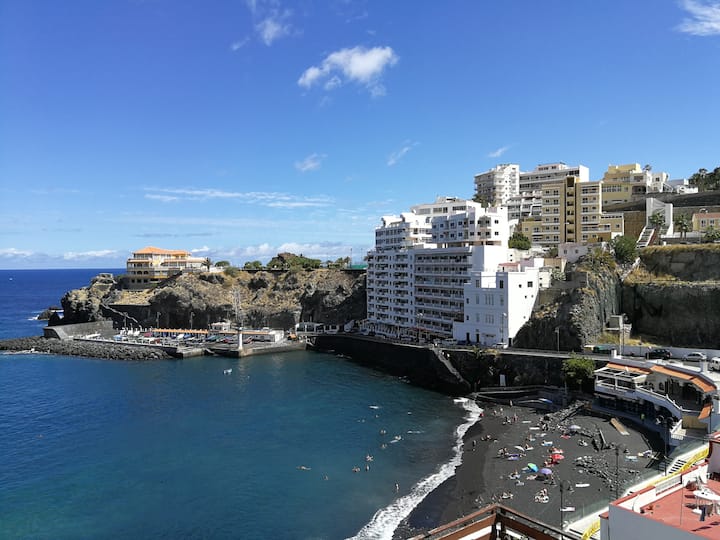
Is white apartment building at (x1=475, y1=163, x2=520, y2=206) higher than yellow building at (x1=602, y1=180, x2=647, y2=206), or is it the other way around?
white apartment building at (x1=475, y1=163, x2=520, y2=206)

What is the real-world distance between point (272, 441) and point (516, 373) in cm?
2953

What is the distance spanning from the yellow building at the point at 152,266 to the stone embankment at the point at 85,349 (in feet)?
117

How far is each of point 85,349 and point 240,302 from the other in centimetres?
3176

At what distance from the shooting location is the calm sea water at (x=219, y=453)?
3400 centimetres

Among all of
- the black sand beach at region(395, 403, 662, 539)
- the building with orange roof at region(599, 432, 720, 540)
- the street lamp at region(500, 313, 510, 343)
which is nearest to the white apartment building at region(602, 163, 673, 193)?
the street lamp at region(500, 313, 510, 343)

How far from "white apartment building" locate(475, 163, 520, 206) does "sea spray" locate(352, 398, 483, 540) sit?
332 ft

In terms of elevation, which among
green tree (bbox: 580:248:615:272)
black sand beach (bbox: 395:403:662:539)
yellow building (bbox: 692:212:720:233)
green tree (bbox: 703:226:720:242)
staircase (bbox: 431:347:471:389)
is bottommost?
black sand beach (bbox: 395:403:662:539)

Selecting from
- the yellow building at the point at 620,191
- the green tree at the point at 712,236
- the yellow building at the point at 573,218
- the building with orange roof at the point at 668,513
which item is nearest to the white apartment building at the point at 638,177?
the yellow building at the point at 620,191

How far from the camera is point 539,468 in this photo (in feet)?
128

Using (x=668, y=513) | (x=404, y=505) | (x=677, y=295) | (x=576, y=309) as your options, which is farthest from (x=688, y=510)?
(x=677, y=295)

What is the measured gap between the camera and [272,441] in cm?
4756

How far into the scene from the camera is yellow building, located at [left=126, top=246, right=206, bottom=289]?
5236 inches

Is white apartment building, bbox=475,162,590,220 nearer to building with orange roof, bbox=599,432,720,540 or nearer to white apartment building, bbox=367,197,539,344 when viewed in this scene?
white apartment building, bbox=367,197,539,344

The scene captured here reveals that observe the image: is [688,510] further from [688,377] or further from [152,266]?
[152,266]
